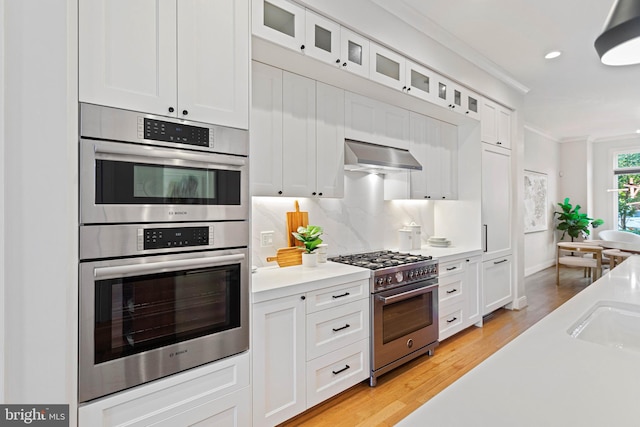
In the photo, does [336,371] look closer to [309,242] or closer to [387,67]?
[309,242]

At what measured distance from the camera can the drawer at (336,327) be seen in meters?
2.14

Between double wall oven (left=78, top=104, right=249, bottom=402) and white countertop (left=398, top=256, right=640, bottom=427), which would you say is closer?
white countertop (left=398, top=256, right=640, bottom=427)

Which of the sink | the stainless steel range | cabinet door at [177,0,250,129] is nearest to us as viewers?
the sink

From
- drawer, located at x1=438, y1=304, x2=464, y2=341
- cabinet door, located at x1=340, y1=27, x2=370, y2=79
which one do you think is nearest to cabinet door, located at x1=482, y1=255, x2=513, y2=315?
drawer, located at x1=438, y1=304, x2=464, y2=341

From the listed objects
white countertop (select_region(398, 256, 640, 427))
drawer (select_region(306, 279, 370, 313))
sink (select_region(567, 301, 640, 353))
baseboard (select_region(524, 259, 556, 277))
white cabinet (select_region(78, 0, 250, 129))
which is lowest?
baseboard (select_region(524, 259, 556, 277))

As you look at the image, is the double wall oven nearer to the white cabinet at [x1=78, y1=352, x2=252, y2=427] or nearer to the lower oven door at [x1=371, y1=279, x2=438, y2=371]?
the white cabinet at [x1=78, y1=352, x2=252, y2=427]

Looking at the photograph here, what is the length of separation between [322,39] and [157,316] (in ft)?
6.36

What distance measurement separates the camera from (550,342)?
1013mm

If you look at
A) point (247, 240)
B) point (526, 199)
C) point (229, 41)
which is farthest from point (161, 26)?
point (526, 199)

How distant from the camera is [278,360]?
1.98 meters

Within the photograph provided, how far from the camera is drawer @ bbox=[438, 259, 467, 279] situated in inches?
125

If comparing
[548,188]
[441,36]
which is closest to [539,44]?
[441,36]

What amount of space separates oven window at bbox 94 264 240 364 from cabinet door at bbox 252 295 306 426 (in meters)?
0.21
